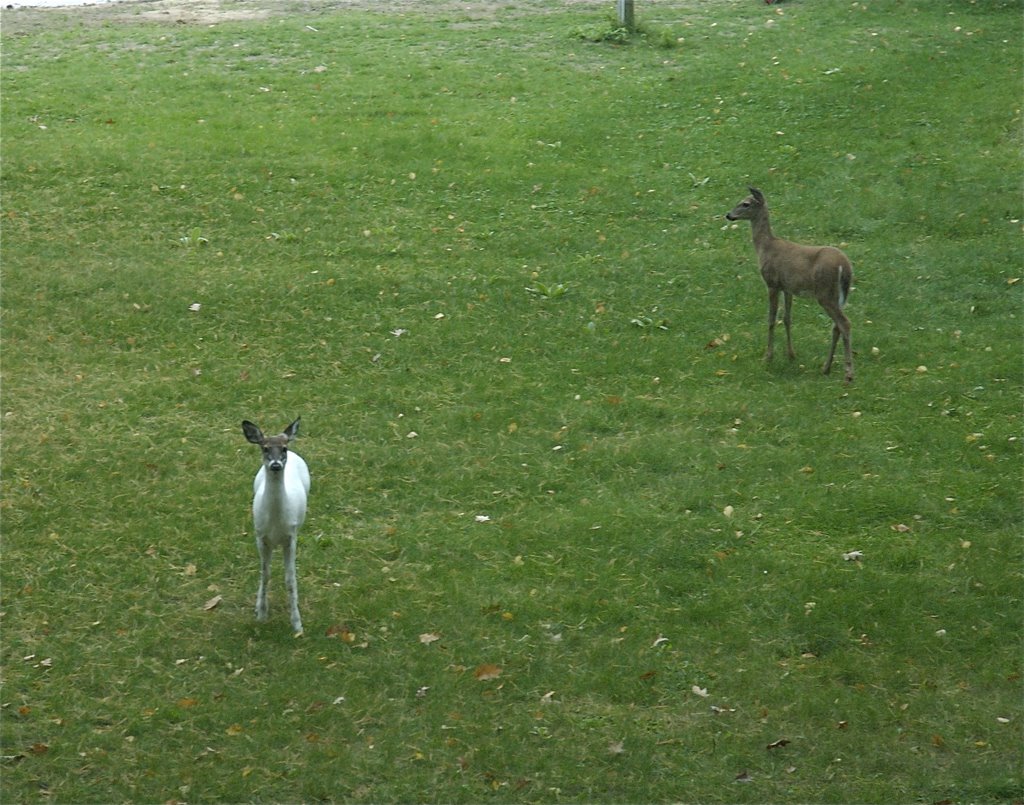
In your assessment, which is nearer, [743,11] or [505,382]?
[505,382]

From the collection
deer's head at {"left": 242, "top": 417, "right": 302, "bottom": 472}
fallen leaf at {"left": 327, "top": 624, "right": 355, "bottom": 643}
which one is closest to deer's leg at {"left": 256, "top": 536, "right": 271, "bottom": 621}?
fallen leaf at {"left": 327, "top": 624, "right": 355, "bottom": 643}

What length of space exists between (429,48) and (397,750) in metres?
17.5

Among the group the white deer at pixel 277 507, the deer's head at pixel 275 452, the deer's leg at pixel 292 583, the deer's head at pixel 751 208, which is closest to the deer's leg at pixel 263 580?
the white deer at pixel 277 507

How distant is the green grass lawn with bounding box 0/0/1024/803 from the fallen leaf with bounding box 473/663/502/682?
0.03 metres

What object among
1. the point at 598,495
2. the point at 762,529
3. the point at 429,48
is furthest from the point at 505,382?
the point at 429,48

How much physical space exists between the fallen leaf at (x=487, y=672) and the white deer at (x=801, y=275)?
5.79 meters

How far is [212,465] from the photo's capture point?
37.3ft

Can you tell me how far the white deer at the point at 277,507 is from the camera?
8.41 meters

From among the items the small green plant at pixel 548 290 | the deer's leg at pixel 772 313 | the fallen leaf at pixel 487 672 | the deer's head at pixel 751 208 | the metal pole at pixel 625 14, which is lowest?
the fallen leaf at pixel 487 672

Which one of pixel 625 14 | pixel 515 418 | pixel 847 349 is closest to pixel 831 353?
pixel 847 349

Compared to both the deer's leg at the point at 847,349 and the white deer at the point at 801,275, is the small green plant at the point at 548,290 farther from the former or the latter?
the deer's leg at the point at 847,349

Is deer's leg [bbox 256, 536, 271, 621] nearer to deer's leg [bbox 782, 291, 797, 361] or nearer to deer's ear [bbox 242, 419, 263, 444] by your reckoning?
deer's ear [bbox 242, 419, 263, 444]

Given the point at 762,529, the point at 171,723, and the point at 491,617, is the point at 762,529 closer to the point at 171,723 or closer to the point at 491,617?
the point at 491,617

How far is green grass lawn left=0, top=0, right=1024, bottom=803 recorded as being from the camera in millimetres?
7965
